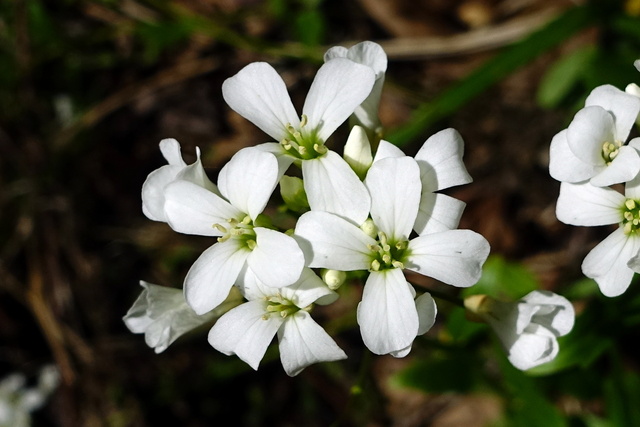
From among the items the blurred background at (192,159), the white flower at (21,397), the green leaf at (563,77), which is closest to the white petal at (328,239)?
the blurred background at (192,159)

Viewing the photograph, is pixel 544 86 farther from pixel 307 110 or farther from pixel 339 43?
pixel 307 110

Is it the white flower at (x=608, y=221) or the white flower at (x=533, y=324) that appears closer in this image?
the white flower at (x=608, y=221)

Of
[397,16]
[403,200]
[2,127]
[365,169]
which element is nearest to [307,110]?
[365,169]

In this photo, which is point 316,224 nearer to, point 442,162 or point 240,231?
point 240,231

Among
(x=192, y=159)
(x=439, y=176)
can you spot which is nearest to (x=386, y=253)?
(x=439, y=176)

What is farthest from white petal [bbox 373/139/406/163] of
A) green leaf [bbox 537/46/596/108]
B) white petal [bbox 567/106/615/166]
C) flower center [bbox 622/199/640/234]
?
green leaf [bbox 537/46/596/108]

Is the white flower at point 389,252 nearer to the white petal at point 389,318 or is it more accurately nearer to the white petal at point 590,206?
the white petal at point 389,318

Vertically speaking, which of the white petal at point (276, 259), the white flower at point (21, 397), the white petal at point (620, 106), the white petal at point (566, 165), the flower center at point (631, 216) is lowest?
the white flower at point (21, 397)
